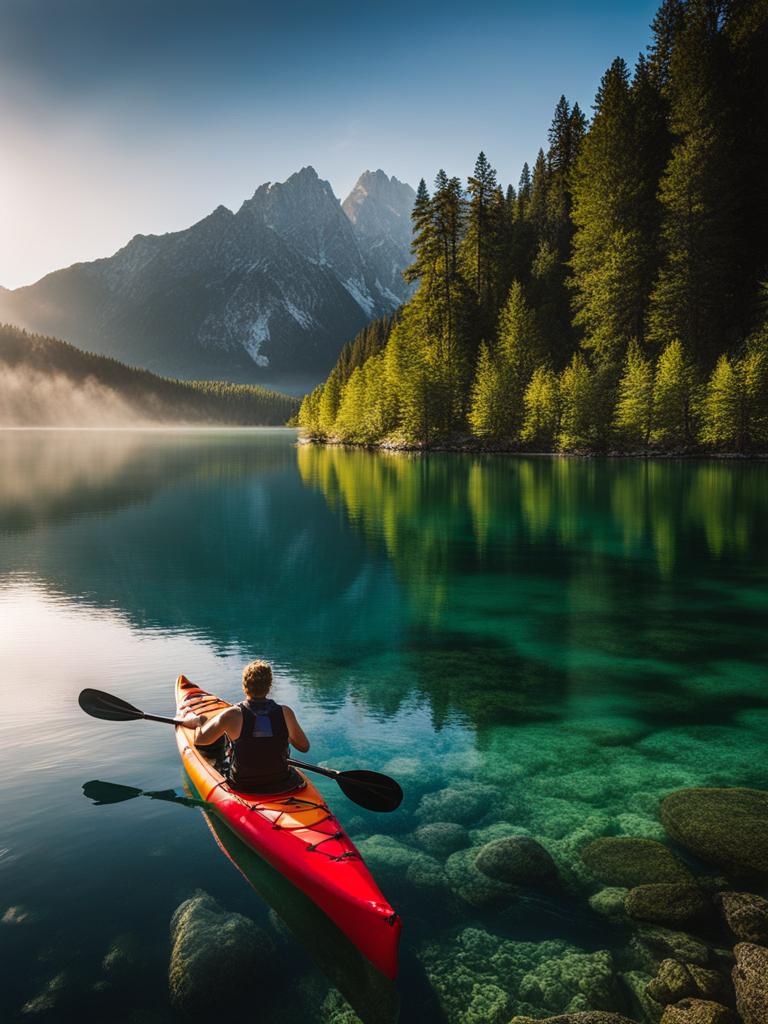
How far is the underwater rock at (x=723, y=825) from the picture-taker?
790 centimetres

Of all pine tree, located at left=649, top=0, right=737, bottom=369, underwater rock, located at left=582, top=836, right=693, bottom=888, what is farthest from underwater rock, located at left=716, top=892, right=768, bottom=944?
pine tree, located at left=649, top=0, right=737, bottom=369

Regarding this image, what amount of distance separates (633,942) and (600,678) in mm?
8290

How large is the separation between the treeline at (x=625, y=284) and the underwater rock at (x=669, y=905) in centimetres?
6485

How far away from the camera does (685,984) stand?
5.99 meters

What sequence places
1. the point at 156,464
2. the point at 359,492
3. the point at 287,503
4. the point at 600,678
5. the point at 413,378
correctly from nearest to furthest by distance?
1. the point at 600,678
2. the point at 287,503
3. the point at 359,492
4. the point at 156,464
5. the point at 413,378

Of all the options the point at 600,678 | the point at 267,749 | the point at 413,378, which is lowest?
the point at 600,678

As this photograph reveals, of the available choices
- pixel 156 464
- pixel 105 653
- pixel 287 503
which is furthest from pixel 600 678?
pixel 156 464

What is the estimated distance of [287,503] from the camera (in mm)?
45250

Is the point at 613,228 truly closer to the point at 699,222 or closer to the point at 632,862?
the point at 699,222

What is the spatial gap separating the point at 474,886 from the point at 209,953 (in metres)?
2.93

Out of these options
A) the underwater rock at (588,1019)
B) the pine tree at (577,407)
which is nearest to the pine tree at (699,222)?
the pine tree at (577,407)

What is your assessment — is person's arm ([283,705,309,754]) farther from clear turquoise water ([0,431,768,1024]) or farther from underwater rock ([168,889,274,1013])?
underwater rock ([168,889,274,1013])

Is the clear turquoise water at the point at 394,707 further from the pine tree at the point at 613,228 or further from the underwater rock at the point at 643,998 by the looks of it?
the pine tree at the point at 613,228

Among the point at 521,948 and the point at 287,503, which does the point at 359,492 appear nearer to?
the point at 287,503
